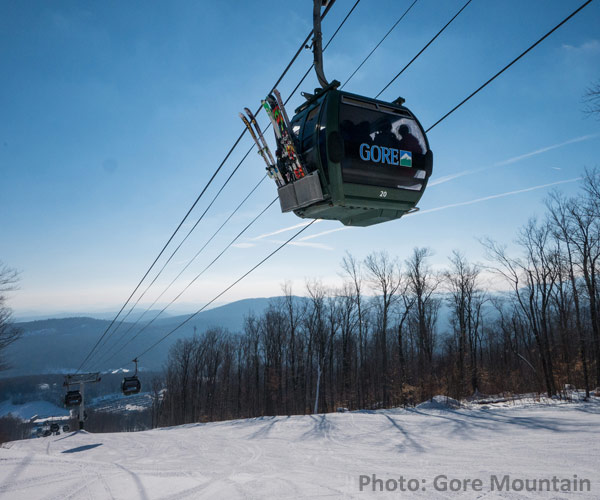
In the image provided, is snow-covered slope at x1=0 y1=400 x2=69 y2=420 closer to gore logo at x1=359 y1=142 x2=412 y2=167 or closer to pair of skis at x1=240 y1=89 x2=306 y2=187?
pair of skis at x1=240 y1=89 x2=306 y2=187

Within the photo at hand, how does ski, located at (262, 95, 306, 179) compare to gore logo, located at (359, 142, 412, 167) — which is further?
ski, located at (262, 95, 306, 179)

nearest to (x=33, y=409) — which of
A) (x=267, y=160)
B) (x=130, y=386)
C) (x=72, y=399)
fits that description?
(x=72, y=399)

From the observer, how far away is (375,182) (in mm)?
4562

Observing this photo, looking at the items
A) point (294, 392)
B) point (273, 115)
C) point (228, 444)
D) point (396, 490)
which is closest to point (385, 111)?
point (273, 115)

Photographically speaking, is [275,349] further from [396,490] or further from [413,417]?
[396,490]

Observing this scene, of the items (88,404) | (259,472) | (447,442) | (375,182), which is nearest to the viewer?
(375,182)

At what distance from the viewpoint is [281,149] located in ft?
15.9

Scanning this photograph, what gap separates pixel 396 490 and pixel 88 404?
201163 mm

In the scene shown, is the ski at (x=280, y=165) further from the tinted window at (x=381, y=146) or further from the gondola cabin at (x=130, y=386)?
the gondola cabin at (x=130, y=386)

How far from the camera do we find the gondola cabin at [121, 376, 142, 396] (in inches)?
893

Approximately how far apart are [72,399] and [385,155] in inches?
1235

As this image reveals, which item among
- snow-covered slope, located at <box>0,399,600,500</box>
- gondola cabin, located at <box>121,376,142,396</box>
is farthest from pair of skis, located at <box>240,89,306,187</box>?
gondola cabin, located at <box>121,376,142,396</box>

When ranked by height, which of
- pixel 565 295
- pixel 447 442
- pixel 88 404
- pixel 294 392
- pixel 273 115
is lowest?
pixel 88 404

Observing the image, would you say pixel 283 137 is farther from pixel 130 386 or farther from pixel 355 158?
pixel 130 386
